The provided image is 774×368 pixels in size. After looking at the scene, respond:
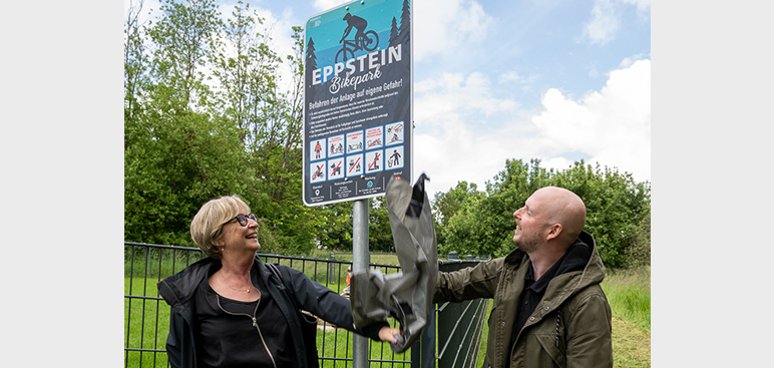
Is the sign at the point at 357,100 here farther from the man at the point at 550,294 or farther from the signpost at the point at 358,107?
the man at the point at 550,294

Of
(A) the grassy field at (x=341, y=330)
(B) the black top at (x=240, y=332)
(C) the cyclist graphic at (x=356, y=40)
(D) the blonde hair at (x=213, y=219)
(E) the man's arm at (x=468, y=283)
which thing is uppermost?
(C) the cyclist graphic at (x=356, y=40)

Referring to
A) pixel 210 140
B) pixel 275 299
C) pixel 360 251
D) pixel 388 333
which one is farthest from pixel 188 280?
pixel 210 140

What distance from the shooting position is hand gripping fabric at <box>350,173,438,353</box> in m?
2.35

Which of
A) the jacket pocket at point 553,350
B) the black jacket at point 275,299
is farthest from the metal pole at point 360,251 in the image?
the jacket pocket at point 553,350

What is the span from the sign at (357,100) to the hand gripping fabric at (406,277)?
229 millimetres

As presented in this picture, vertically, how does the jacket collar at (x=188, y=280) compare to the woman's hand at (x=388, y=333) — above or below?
above

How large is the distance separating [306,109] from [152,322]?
3.85 metres

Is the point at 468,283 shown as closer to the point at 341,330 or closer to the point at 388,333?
the point at 388,333

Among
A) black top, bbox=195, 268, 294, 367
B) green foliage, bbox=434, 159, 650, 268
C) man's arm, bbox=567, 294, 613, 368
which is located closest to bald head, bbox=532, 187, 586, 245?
man's arm, bbox=567, 294, 613, 368

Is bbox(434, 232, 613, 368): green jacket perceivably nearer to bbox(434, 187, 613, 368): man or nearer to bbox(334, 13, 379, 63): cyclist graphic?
bbox(434, 187, 613, 368): man

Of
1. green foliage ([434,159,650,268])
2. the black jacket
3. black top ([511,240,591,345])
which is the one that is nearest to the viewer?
black top ([511,240,591,345])

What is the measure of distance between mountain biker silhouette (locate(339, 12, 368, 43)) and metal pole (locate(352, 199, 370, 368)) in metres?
0.78

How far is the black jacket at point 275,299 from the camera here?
8.94 ft

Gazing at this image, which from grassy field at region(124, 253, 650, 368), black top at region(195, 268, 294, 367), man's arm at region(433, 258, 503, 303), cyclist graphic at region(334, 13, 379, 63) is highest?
cyclist graphic at region(334, 13, 379, 63)
